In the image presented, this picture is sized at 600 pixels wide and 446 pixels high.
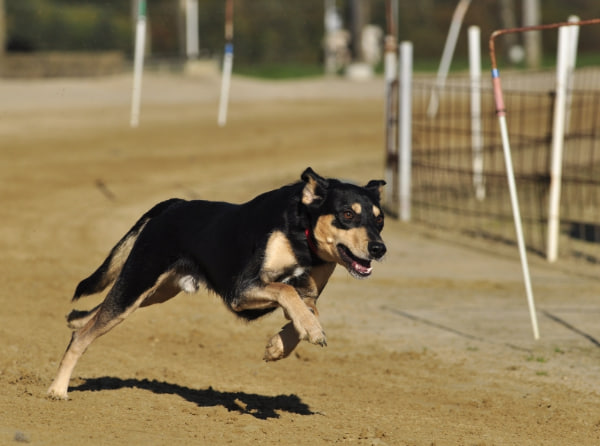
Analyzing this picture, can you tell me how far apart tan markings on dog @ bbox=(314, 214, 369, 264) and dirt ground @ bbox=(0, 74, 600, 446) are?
3.83 feet

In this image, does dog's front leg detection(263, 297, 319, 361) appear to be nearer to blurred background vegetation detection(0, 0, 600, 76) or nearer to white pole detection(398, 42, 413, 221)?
white pole detection(398, 42, 413, 221)

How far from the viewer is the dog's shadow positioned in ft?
24.5

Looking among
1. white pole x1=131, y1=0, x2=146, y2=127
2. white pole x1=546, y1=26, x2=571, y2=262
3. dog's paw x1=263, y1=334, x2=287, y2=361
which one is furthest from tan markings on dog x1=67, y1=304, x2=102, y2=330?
white pole x1=131, y1=0, x2=146, y2=127

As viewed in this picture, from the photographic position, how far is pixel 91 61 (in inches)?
1192

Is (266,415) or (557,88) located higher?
(557,88)

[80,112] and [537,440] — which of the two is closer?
[537,440]

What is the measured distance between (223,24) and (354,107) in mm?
13761

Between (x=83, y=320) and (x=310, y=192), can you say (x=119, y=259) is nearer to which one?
(x=83, y=320)

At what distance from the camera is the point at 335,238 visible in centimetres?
639

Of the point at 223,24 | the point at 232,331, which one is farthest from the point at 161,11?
the point at 232,331

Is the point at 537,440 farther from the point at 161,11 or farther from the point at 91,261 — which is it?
the point at 161,11

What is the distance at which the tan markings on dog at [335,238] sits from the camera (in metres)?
6.27

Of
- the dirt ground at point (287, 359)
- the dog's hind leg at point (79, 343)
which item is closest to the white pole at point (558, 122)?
the dirt ground at point (287, 359)

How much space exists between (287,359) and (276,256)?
112 inches
